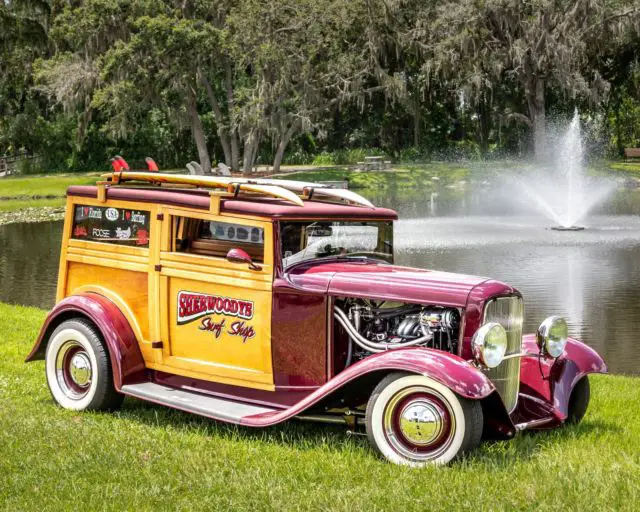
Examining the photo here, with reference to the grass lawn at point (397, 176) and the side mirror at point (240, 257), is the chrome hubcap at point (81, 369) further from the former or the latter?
the grass lawn at point (397, 176)

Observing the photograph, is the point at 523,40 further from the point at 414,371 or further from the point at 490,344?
the point at 414,371

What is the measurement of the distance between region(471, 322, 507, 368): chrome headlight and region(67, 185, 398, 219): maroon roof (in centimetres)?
150

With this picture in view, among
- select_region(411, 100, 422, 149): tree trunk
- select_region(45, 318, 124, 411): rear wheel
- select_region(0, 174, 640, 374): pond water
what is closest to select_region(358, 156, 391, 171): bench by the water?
select_region(411, 100, 422, 149): tree trunk

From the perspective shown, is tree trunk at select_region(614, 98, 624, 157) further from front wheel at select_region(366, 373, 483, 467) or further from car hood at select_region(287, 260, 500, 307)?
front wheel at select_region(366, 373, 483, 467)

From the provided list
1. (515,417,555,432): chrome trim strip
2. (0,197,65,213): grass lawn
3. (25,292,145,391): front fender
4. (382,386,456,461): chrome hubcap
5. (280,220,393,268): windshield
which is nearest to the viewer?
(382,386,456,461): chrome hubcap

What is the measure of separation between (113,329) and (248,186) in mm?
1410

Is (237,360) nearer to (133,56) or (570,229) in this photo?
(570,229)

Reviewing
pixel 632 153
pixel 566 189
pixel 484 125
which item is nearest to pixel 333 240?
pixel 566 189

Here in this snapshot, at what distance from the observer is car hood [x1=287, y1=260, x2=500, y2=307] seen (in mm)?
5711

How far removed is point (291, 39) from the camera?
43031 millimetres

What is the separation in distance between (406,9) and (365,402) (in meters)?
42.8

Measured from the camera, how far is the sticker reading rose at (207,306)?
6.31 m

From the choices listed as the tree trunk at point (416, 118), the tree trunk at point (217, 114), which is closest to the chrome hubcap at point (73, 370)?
the tree trunk at point (217, 114)

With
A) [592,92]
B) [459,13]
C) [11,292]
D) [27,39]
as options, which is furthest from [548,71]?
[11,292]
